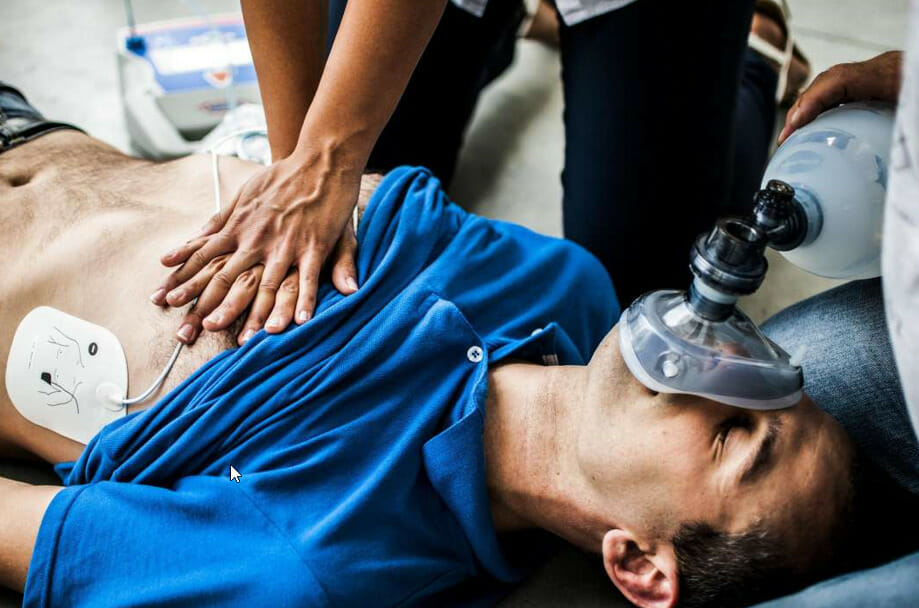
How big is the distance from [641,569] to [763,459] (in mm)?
212

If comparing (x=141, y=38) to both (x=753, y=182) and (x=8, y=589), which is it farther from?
(x=753, y=182)

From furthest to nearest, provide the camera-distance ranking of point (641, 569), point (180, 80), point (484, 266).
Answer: point (180, 80)
point (484, 266)
point (641, 569)

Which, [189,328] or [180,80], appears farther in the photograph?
[180,80]

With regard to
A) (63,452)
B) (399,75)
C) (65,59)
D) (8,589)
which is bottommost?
(8,589)

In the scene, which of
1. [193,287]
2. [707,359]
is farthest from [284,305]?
[707,359]

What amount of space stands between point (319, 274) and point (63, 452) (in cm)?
45

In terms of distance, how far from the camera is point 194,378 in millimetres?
1021

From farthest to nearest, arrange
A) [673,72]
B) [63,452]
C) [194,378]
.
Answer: [673,72], [63,452], [194,378]

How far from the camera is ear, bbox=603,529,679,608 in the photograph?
0.95m

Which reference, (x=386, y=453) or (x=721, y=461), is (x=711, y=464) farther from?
(x=386, y=453)

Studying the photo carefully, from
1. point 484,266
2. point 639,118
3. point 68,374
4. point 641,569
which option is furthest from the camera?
point 639,118

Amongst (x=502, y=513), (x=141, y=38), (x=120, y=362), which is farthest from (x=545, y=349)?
(x=141, y=38)

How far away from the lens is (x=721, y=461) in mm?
905

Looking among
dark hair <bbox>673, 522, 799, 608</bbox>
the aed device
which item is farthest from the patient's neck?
the aed device
